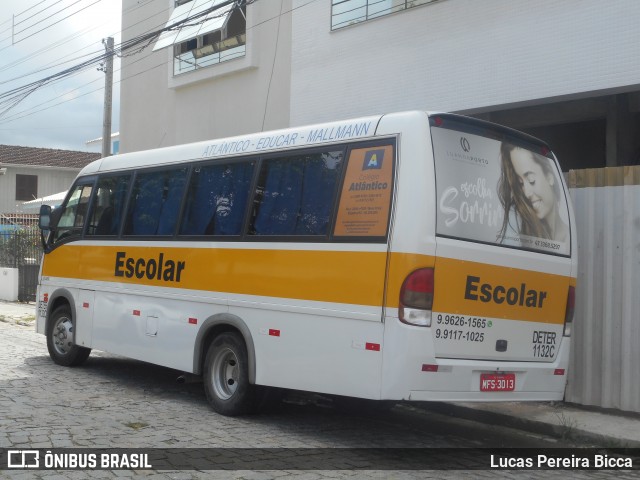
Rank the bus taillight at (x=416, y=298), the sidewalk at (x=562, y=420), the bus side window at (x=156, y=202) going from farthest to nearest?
the bus side window at (x=156, y=202)
the sidewalk at (x=562, y=420)
the bus taillight at (x=416, y=298)

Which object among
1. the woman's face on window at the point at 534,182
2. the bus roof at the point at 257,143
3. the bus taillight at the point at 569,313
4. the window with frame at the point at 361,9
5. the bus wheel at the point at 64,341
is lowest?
the bus wheel at the point at 64,341

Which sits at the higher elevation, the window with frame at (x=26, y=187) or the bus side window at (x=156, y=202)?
the window with frame at (x=26, y=187)

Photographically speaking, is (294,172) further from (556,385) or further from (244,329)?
(556,385)

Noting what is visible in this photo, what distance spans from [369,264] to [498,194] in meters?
1.33

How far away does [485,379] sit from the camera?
6.96 meters

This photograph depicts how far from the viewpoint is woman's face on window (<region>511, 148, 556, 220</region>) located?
7.49 metres

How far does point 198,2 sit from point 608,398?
12731 mm

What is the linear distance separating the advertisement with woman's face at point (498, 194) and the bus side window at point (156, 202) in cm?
365

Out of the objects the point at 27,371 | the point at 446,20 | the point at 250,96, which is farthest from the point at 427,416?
the point at 250,96

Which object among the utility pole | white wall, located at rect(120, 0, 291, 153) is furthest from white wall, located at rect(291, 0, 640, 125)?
the utility pole

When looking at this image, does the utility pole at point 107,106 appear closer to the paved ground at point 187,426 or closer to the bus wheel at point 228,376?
the paved ground at point 187,426

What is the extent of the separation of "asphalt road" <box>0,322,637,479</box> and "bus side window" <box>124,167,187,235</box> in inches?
77.0

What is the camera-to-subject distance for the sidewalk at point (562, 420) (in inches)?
298

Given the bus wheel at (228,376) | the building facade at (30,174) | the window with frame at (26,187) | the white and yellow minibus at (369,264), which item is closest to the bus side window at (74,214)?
the white and yellow minibus at (369,264)
